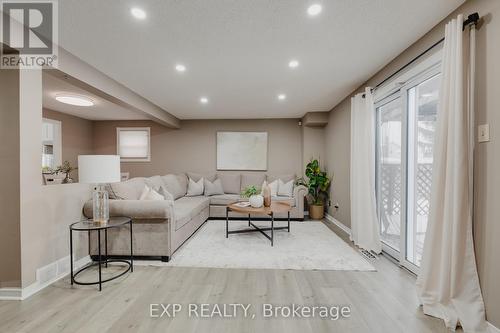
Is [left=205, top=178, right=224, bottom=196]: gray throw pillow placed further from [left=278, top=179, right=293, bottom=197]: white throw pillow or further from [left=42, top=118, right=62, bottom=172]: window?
[left=42, top=118, right=62, bottom=172]: window

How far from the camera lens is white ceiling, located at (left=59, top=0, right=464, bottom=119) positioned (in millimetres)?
1885

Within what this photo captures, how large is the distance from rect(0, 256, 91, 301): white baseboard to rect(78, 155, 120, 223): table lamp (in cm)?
64

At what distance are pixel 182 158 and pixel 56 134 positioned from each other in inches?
116

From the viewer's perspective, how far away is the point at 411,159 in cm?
274

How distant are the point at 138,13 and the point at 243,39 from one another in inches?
37.2

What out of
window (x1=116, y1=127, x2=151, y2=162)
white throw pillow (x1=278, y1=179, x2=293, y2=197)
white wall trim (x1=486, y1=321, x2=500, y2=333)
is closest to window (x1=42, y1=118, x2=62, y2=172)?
window (x1=116, y1=127, x2=151, y2=162)

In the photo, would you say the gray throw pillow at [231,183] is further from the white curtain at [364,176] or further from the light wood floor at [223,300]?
the light wood floor at [223,300]

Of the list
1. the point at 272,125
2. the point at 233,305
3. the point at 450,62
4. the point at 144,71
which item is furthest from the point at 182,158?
the point at 450,62

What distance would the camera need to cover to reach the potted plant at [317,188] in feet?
17.4

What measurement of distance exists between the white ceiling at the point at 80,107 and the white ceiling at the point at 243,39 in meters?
1.09

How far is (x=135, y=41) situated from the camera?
2371mm

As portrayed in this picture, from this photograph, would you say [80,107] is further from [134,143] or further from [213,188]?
[213,188]

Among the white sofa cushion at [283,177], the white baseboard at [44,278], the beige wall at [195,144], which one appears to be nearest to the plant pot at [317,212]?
the white sofa cushion at [283,177]

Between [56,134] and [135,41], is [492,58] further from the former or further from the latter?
[56,134]
